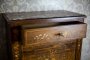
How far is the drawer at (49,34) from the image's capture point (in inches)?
35.0

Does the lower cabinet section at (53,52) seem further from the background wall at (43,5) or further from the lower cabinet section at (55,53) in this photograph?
the background wall at (43,5)

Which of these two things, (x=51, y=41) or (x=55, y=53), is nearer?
(x=51, y=41)

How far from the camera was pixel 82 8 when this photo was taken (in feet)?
5.40

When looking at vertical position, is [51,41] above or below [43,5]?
below

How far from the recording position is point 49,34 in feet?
3.10

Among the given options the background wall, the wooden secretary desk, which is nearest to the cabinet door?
the wooden secretary desk

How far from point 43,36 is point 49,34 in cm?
4

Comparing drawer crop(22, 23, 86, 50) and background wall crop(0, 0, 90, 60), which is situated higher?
background wall crop(0, 0, 90, 60)

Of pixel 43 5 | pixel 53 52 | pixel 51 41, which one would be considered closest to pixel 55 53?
pixel 53 52

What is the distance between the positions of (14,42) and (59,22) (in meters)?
0.37

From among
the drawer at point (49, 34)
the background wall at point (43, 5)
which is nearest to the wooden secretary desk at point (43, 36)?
the drawer at point (49, 34)

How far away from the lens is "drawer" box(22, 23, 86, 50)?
889 mm

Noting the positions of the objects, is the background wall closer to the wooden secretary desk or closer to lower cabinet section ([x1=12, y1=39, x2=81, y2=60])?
the wooden secretary desk

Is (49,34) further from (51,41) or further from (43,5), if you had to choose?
(43,5)
